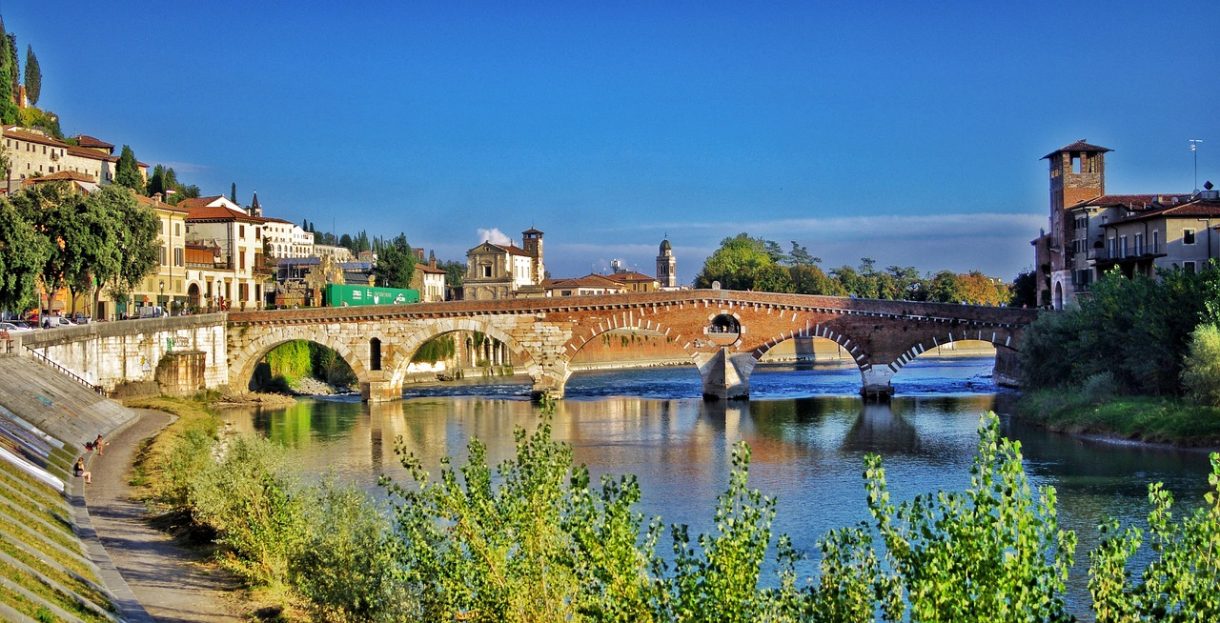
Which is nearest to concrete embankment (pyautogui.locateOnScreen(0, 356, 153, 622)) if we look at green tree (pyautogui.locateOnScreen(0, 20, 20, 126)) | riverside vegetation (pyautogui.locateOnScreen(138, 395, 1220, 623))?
riverside vegetation (pyautogui.locateOnScreen(138, 395, 1220, 623))

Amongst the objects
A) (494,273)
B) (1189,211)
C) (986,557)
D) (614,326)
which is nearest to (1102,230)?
(1189,211)

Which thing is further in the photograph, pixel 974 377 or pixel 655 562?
pixel 974 377

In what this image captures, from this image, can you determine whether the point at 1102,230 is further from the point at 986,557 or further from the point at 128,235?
the point at 986,557

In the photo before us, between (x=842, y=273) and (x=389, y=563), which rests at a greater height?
(x=842, y=273)

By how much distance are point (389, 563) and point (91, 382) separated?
1396 inches

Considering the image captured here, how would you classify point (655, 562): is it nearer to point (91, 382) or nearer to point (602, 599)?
point (602, 599)

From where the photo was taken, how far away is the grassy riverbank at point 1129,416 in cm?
3406

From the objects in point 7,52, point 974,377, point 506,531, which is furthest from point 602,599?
point 7,52

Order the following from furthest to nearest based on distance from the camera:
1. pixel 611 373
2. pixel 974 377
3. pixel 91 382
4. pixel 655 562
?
pixel 611 373 < pixel 974 377 < pixel 91 382 < pixel 655 562

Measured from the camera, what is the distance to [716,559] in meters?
10.2

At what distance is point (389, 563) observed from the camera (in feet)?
44.0

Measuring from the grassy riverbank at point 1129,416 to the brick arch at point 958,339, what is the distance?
7.49m

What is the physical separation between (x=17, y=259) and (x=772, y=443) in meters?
25.6

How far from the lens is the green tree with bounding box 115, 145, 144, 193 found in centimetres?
8406
